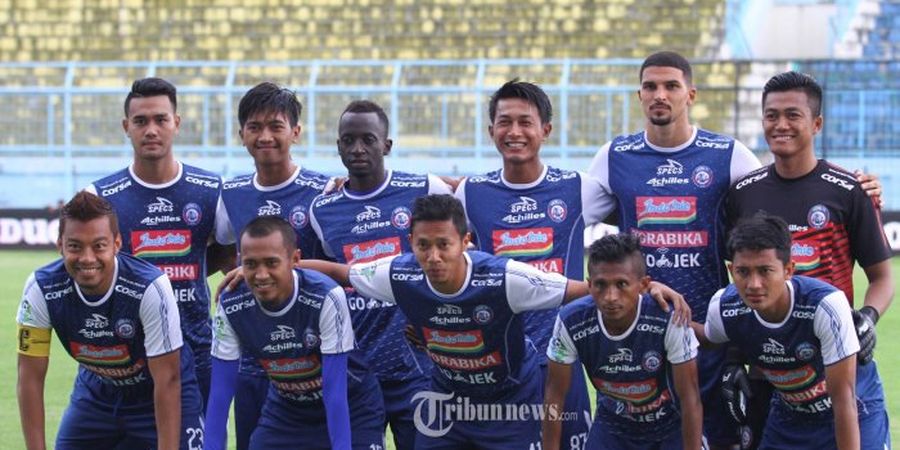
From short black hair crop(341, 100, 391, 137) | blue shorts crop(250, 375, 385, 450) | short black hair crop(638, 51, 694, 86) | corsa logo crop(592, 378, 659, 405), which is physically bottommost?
blue shorts crop(250, 375, 385, 450)

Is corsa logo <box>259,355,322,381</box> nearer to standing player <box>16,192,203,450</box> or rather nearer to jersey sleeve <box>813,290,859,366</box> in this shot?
standing player <box>16,192,203,450</box>

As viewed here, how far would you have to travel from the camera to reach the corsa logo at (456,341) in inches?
232

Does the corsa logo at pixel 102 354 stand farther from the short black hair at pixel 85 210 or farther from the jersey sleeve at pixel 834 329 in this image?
the jersey sleeve at pixel 834 329

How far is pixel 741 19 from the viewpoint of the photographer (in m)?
23.9

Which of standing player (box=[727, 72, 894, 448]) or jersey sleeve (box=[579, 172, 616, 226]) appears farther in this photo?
jersey sleeve (box=[579, 172, 616, 226])

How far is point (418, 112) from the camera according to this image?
2105 centimetres

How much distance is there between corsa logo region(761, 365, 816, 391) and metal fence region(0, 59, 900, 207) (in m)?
14.0

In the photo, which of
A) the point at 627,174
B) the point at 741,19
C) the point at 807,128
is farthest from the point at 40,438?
the point at 741,19

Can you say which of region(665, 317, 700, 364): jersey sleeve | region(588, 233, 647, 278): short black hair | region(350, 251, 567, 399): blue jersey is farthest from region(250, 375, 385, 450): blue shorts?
region(665, 317, 700, 364): jersey sleeve

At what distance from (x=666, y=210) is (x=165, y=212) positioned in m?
2.19

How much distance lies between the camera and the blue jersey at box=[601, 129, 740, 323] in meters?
6.09

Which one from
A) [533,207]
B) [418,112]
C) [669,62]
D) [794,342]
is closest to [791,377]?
Result: [794,342]

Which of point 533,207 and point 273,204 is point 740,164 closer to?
point 533,207

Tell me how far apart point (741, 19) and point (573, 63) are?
434cm
